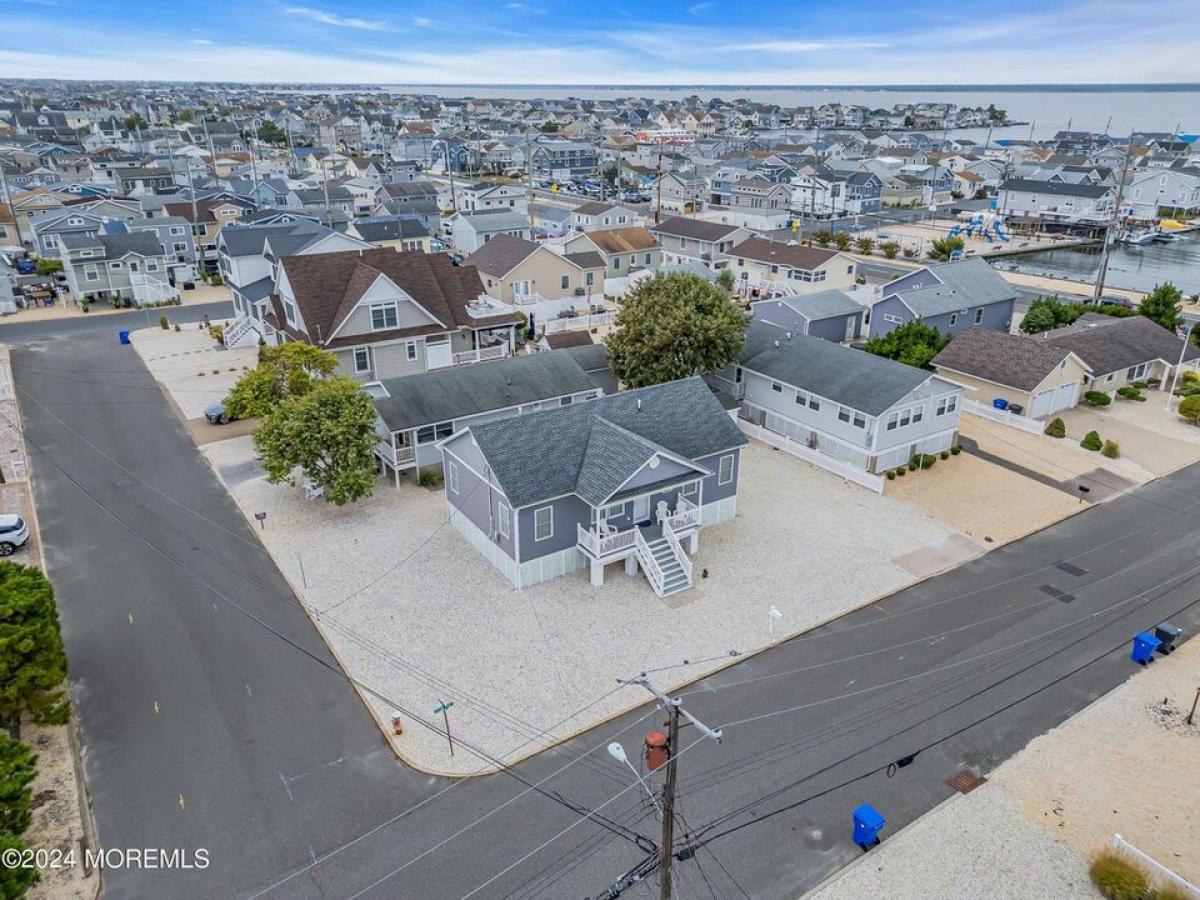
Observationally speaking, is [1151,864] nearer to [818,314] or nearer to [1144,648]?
[1144,648]

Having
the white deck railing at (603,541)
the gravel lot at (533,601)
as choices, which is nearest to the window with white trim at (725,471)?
the gravel lot at (533,601)

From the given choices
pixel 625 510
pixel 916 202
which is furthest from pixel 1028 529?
pixel 916 202

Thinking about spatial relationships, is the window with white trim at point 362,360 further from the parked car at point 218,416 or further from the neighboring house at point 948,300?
the neighboring house at point 948,300

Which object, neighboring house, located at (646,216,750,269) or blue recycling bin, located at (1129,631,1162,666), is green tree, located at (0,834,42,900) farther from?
neighboring house, located at (646,216,750,269)

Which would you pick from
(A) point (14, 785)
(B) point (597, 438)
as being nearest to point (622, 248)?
(B) point (597, 438)

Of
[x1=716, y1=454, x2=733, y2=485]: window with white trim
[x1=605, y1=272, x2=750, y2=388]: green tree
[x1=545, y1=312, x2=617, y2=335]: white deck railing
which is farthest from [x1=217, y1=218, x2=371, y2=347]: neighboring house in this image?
[x1=716, y1=454, x2=733, y2=485]: window with white trim

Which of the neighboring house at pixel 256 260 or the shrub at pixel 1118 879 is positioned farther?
the neighboring house at pixel 256 260
